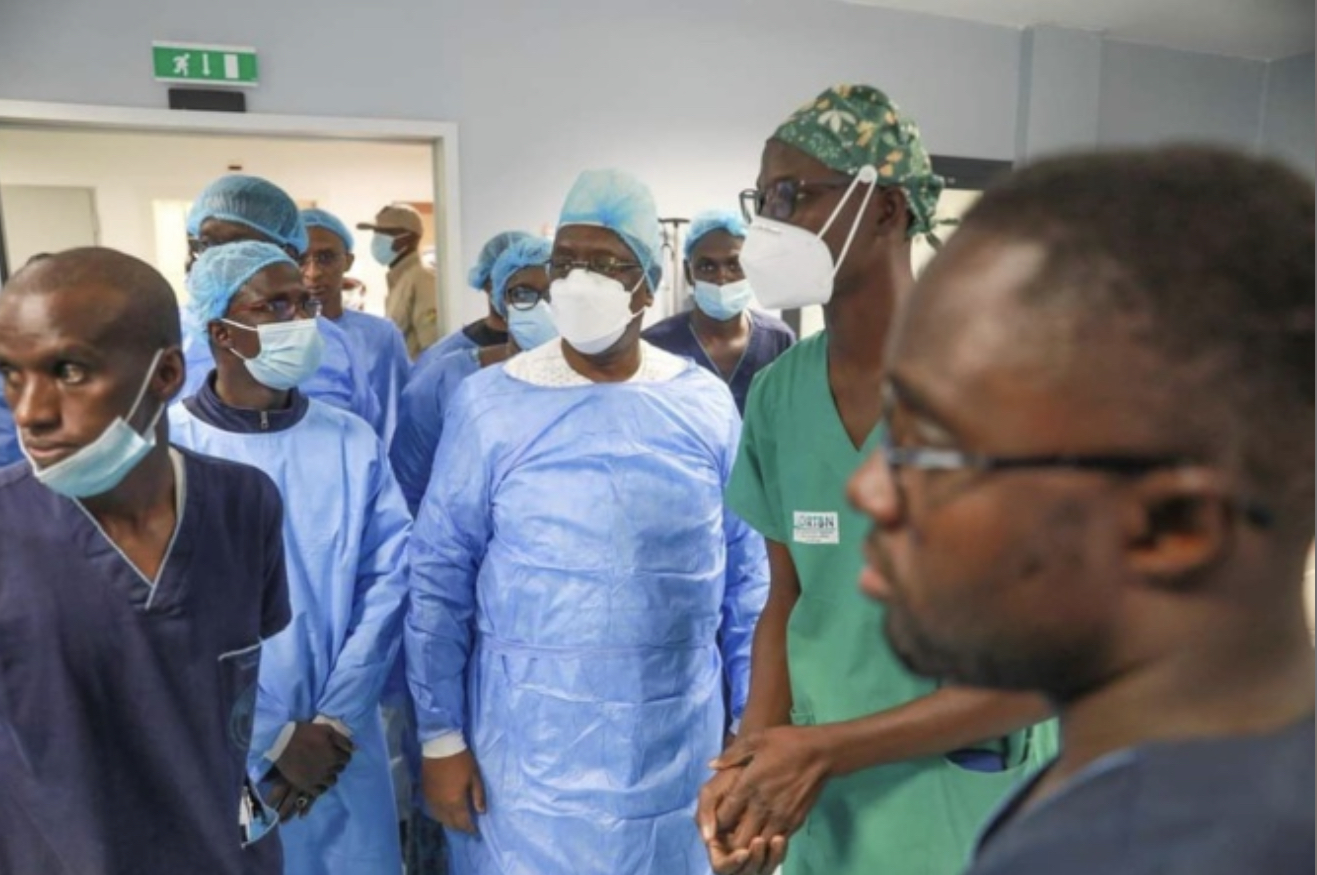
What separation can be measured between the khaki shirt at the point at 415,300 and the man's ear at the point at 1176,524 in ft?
12.6

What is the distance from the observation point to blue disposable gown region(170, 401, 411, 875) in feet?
4.80

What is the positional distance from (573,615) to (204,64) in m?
2.83

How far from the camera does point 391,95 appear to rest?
3.42 m

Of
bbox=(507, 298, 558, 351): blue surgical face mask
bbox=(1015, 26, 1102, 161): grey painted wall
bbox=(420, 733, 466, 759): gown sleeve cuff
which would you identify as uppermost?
bbox=(1015, 26, 1102, 161): grey painted wall

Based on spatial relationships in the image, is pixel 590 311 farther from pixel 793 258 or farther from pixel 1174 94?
pixel 1174 94

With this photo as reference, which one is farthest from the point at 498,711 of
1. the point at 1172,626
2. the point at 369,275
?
the point at 369,275

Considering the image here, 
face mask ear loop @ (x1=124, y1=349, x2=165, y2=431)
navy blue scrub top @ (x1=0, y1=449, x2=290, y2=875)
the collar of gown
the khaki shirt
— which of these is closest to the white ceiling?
the khaki shirt

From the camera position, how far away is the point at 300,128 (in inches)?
130

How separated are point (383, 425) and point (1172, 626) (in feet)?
8.62

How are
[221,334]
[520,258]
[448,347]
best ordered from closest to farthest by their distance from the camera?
[221,334]
[520,258]
[448,347]

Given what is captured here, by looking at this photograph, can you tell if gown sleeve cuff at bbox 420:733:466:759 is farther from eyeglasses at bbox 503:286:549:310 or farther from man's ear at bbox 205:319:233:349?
eyeglasses at bbox 503:286:549:310

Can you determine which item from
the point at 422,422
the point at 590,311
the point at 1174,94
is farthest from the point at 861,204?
the point at 1174,94

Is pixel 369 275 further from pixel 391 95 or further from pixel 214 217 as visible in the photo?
pixel 214 217

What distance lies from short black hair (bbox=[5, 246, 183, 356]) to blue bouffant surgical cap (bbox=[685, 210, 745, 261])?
86.5 inches
